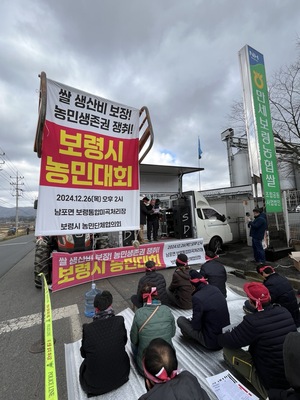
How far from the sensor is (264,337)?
2.00 m

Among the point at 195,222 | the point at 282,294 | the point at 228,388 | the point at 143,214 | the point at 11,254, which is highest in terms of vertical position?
the point at 143,214

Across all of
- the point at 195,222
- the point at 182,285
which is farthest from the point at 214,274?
the point at 195,222

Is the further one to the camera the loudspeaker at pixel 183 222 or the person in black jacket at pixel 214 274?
the loudspeaker at pixel 183 222

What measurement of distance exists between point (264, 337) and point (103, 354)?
1518 millimetres

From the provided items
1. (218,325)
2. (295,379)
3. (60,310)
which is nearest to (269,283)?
(218,325)

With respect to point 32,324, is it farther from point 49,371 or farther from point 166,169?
point 166,169

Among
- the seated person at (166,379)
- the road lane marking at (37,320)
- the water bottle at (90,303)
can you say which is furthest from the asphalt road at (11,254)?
the seated person at (166,379)

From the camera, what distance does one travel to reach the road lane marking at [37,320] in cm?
385

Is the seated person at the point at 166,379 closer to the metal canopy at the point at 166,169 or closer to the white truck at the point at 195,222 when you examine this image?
the white truck at the point at 195,222

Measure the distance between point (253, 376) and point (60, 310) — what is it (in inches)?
144

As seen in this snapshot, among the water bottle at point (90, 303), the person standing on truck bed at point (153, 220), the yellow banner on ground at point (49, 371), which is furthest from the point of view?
the person standing on truck bed at point (153, 220)

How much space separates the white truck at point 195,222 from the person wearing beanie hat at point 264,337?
6.56 m

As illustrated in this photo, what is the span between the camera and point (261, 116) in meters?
7.78

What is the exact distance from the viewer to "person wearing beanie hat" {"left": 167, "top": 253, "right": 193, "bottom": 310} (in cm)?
411
